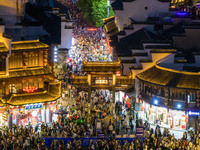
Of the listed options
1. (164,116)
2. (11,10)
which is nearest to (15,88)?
(11,10)

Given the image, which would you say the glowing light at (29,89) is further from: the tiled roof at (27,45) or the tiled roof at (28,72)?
the tiled roof at (27,45)

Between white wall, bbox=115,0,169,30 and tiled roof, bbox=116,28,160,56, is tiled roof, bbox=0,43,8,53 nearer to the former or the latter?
tiled roof, bbox=116,28,160,56

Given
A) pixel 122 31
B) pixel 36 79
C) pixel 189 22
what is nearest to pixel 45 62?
pixel 36 79

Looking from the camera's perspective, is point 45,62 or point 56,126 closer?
point 56,126

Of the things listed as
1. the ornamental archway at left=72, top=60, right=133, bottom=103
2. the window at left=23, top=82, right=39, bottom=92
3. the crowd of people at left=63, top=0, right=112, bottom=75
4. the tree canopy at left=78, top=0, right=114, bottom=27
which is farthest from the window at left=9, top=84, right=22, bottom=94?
the tree canopy at left=78, top=0, right=114, bottom=27

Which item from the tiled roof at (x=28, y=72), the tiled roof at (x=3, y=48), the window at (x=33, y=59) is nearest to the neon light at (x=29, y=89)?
the tiled roof at (x=28, y=72)

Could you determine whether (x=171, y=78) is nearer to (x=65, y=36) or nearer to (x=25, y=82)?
(x=25, y=82)

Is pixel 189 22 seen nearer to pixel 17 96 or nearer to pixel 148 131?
pixel 148 131
